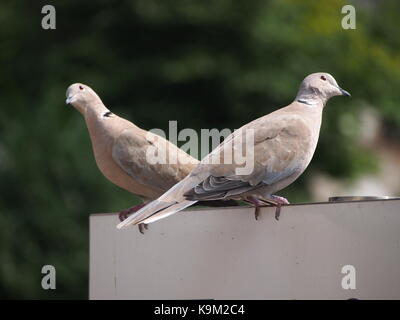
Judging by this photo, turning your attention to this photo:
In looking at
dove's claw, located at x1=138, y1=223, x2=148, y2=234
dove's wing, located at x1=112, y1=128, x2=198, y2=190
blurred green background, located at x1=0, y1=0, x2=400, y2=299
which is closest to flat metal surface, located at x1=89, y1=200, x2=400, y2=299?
dove's claw, located at x1=138, y1=223, x2=148, y2=234

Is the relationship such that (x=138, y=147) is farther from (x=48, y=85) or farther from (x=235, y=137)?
(x=48, y=85)

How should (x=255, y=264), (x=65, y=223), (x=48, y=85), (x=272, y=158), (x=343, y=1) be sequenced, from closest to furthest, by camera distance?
(x=255, y=264)
(x=272, y=158)
(x=65, y=223)
(x=48, y=85)
(x=343, y=1)

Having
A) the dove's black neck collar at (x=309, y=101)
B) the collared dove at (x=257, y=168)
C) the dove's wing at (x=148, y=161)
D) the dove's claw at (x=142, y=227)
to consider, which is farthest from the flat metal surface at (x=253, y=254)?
the dove's black neck collar at (x=309, y=101)

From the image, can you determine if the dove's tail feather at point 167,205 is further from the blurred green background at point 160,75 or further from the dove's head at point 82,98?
the blurred green background at point 160,75

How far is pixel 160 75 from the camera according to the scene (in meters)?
16.3

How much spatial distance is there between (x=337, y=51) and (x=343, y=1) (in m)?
2.14

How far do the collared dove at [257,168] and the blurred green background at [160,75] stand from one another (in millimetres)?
8256

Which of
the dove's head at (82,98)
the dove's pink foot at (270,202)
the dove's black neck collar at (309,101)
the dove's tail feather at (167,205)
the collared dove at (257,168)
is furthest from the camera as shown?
the dove's head at (82,98)

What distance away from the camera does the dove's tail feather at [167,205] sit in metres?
5.90

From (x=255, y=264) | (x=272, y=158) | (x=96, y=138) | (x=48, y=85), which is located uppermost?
(x=48, y=85)

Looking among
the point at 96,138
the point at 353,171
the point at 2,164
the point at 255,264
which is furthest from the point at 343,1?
the point at 255,264

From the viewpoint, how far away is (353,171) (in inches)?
668

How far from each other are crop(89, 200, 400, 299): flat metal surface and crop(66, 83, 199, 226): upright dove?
34.1 inches

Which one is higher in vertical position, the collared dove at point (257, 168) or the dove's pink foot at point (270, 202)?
the collared dove at point (257, 168)
